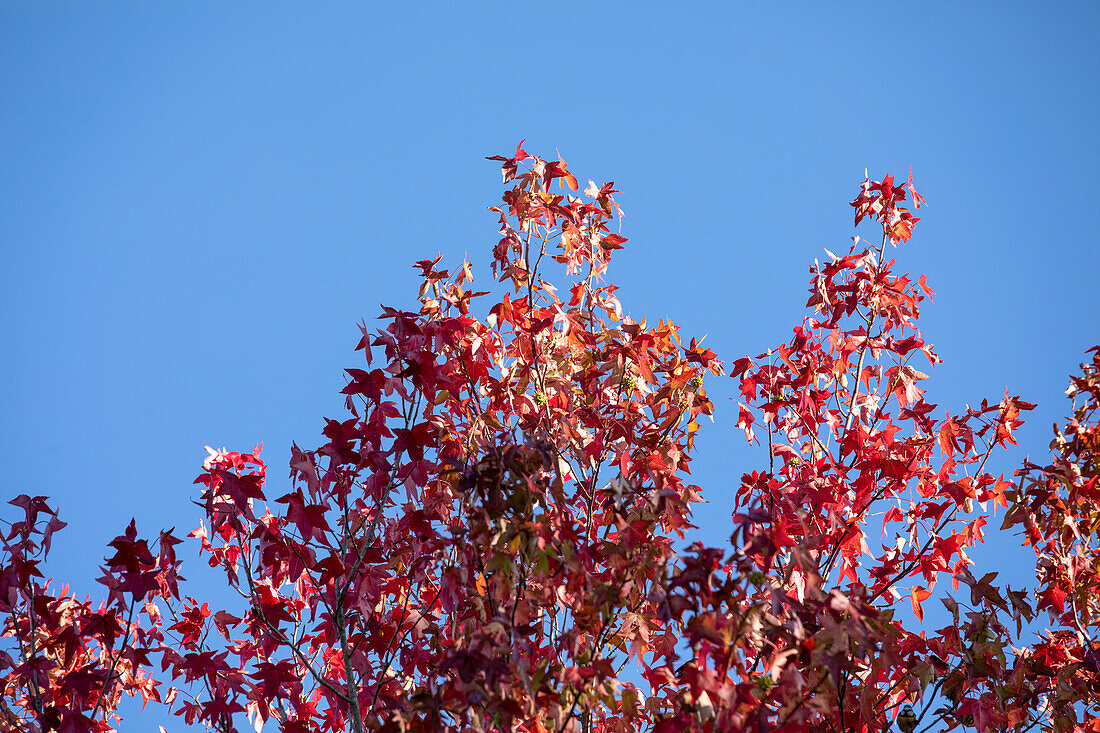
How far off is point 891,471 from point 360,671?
→ 6.21 feet

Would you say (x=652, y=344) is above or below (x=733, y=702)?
above

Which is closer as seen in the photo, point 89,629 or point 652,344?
point 89,629

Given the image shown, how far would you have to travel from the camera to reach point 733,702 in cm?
207

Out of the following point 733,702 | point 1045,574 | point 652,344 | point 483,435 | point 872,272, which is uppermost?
point 872,272

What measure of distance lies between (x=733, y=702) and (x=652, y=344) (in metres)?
1.39

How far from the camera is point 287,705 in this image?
366cm

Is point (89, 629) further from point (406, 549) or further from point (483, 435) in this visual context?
point (483, 435)

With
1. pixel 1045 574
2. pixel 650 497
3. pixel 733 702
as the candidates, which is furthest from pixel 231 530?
pixel 1045 574

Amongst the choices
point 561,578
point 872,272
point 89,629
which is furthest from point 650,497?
point 89,629

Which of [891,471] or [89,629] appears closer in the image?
[89,629]

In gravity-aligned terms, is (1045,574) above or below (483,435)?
below

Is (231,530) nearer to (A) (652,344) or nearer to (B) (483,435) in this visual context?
(B) (483,435)

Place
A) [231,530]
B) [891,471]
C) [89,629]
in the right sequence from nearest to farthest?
[89,629]
[891,471]
[231,530]

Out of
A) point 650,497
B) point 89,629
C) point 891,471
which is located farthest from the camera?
point 891,471
